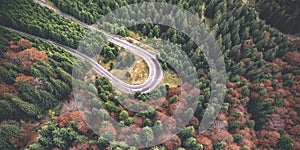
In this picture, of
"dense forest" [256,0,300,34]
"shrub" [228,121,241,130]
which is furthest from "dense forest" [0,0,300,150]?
"dense forest" [256,0,300,34]

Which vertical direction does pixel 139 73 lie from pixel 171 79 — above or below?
below

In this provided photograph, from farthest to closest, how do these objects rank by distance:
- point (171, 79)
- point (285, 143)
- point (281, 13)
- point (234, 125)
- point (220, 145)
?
point (281, 13), point (171, 79), point (285, 143), point (234, 125), point (220, 145)

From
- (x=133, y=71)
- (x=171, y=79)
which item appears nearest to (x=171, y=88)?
(x=171, y=79)

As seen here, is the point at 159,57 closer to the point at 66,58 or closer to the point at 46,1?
the point at 66,58

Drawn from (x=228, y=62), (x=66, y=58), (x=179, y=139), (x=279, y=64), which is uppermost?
(x=279, y=64)

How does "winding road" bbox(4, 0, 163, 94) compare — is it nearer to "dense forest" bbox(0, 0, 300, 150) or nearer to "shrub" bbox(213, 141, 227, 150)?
"dense forest" bbox(0, 0, 300, 150)

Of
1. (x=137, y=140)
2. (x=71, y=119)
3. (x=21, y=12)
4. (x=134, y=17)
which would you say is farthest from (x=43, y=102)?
Answer: (x=134, y=17)

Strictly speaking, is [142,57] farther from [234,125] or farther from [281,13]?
[281,13]
